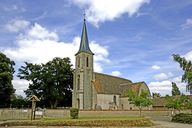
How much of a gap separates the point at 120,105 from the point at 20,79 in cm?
2424

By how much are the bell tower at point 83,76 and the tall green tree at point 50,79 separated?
3492mm

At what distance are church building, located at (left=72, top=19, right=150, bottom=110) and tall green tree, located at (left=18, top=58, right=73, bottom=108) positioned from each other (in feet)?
11.5

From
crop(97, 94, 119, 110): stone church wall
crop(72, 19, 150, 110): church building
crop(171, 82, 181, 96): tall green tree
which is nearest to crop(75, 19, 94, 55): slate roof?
crop(72, 19, 150, 110): church building

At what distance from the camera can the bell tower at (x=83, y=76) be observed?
6250 cm

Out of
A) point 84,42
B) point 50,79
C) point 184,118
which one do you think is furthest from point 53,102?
point 184,118

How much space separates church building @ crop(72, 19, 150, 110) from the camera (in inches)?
2464

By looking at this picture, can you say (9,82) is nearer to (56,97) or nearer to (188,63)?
(56,97)

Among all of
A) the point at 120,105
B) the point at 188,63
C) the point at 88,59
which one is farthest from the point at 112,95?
the point at 188,63

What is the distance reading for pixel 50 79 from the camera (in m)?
64.4

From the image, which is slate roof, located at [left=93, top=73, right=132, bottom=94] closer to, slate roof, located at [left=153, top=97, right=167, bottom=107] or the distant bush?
slate roof, located at [left=153, top=97, right=167, bottom=107]

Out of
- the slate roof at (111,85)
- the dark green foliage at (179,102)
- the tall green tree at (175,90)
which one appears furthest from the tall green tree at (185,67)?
the slate roof at (111,85)

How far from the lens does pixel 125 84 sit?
239 feet

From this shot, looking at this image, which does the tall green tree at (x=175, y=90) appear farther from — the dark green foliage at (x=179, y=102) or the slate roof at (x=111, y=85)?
the slate roof at (x=111, y=85)

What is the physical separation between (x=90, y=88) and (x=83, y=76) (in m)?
3.07
